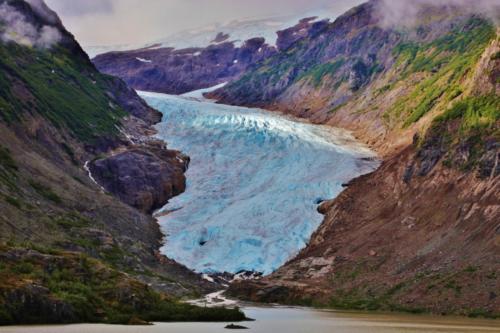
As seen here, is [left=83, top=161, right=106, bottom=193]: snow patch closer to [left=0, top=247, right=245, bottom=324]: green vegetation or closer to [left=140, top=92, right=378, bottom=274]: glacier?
[left=140, top=92, right=378, bottom=274]: glacier

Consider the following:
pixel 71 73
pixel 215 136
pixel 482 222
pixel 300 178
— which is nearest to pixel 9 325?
pixel 482 222

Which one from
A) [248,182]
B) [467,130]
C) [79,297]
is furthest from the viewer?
[248,182]

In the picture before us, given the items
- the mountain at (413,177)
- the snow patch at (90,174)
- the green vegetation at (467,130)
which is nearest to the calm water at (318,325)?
the mountain at (413,177)

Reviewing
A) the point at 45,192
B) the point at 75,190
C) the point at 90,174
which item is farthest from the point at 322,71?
the point at 45,192

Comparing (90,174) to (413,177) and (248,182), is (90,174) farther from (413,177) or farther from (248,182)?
(413,177)

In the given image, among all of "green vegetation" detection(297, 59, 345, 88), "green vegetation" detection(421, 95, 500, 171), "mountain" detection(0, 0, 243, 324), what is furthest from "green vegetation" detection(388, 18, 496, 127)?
"mountain" detection(0, 0, 243, 324)

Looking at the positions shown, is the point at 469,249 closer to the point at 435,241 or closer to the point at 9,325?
the point at 435,241
